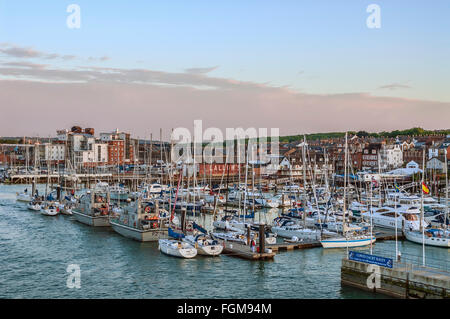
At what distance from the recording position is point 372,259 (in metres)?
17.9

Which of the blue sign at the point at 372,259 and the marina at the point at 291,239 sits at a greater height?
the blue sign at the point at 372,259

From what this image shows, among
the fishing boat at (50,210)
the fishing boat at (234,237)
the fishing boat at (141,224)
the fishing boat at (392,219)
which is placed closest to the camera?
the fishing boat at (234,237)

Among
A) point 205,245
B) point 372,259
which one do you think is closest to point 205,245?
point 205,245

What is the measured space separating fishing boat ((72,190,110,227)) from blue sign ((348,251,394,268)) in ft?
63.3

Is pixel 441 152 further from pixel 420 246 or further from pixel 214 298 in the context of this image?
pixel 214 298

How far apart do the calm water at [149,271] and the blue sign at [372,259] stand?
3.85ft

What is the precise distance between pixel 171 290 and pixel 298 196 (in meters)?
32.1

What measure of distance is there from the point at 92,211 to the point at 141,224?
25.4ft

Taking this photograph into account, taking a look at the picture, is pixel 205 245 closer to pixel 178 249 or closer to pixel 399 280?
pixel 178 249

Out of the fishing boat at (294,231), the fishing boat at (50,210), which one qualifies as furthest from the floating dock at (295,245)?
the fishing boat at (50,210)

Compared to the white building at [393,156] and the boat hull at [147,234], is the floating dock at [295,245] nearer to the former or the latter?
the boat hull at [147,234]

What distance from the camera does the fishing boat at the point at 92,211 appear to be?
109ft
